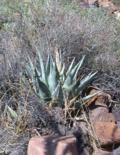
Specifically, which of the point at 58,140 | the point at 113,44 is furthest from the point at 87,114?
the point at 113,44

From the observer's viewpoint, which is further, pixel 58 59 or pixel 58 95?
pixel 58 59

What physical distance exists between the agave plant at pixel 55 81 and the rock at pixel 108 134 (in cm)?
54

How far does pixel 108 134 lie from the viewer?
15.3ft

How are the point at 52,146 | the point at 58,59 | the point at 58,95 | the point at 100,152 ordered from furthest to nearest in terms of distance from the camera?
1. the point at 58,59
2. the point at 58,95
3. the point at 100,152
4. the point at 52,146

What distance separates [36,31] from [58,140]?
2139mm

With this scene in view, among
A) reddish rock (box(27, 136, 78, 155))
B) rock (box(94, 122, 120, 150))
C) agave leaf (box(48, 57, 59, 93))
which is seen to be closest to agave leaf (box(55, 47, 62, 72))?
agave leaf (box(48, 57, 59, 93))

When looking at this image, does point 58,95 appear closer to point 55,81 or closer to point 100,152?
point 55,81

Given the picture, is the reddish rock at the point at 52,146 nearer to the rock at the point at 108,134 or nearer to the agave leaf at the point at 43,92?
the rock at the point at 108,134

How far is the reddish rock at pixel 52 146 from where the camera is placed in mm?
4340

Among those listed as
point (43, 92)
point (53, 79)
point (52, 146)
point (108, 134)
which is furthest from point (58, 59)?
point (52, 146)

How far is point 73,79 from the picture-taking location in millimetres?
5070

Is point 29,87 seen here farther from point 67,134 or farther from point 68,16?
point 68,16

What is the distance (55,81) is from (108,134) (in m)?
0.86

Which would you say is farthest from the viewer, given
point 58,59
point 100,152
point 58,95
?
point 58,59
